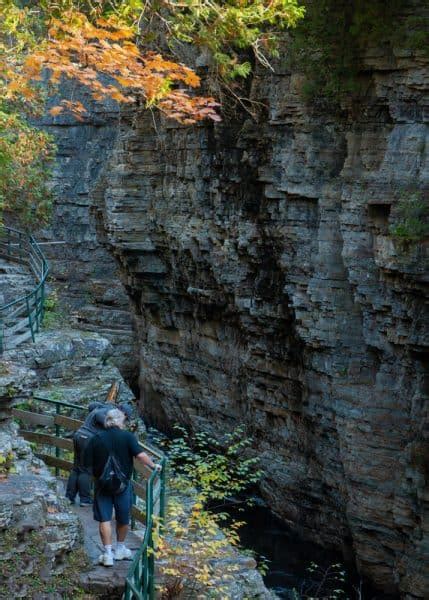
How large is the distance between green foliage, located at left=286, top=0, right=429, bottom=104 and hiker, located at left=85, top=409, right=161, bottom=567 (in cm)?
772

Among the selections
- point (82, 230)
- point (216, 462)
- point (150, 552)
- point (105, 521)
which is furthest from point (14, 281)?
point (150, 552)

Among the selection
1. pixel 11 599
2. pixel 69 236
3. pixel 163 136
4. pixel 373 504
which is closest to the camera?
pixel 11 599

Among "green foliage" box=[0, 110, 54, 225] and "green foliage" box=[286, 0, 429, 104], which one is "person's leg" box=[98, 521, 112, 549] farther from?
"green foliage" box=[0, 110, 54, 225]

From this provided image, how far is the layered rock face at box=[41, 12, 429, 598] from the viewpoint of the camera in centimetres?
1395

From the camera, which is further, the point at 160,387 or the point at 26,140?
the point at 160,387

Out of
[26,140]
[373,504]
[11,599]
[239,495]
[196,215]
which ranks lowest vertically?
[239,495]

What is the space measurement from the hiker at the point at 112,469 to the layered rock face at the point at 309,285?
6.35m

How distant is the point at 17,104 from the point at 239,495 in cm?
1217

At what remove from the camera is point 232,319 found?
20.6 metres

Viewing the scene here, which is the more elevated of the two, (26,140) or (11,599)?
(26,140)

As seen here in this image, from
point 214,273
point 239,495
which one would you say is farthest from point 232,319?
point 239,495

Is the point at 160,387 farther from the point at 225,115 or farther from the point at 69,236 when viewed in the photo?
the point at 69,236

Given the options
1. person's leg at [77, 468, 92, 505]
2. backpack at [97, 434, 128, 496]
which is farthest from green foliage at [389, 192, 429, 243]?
backpack at [97, 434, 128, 496]

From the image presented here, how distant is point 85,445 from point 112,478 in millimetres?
565
